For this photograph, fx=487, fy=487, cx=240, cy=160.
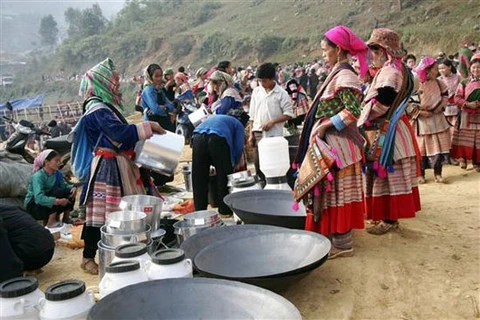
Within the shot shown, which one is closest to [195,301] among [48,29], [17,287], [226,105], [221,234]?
[17,287]

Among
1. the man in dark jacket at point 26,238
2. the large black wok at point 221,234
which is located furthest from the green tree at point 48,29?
the large black wok at point 221,234

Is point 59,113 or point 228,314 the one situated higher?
point 59,113

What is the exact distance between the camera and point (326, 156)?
3.29 meters

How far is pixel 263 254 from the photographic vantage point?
3.25 m

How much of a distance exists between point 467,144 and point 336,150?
13.8 ft

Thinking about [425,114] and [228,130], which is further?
[425,114]

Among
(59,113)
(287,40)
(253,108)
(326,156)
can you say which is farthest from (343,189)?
(287,40)

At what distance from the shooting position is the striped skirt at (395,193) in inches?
154

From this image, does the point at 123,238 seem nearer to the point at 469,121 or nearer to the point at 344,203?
the point at 344,203

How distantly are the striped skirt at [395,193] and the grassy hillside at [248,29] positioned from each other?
19.5 m

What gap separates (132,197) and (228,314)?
1415mm

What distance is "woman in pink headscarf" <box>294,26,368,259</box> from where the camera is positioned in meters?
3.26

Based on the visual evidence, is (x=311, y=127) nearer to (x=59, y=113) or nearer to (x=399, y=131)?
(x=399, y=131)

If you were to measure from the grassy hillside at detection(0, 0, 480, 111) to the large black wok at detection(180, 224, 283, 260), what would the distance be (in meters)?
20.7
